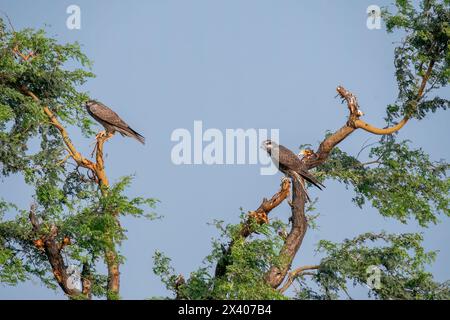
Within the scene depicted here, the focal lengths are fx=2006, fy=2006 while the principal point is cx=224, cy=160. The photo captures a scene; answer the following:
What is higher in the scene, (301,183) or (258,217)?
(301,183)

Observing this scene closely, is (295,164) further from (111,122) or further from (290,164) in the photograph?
(111,122)

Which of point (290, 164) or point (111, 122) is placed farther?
point (111, 122)

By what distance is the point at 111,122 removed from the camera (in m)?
44.1

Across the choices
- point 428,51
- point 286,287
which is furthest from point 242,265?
point 428,51

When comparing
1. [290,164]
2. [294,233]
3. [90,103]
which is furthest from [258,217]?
[90,103]

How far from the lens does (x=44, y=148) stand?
43625 millimetres

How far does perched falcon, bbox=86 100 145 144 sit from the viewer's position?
44094 millimetres

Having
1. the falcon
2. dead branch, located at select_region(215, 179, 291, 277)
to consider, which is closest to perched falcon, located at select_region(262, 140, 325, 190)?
the falcon

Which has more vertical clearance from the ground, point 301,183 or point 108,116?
point 108,116

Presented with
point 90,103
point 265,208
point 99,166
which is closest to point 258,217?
point 265,208

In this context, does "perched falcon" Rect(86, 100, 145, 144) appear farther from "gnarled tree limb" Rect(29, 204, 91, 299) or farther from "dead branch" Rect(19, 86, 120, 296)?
"gnarled tree limb" Rect(29, 204, 91, 299)

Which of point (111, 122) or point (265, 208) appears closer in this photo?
point (265, 208)

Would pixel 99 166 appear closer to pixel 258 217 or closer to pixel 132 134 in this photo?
pixel 132 134

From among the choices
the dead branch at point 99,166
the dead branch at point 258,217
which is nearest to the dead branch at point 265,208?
the dead branch at point 258,217
